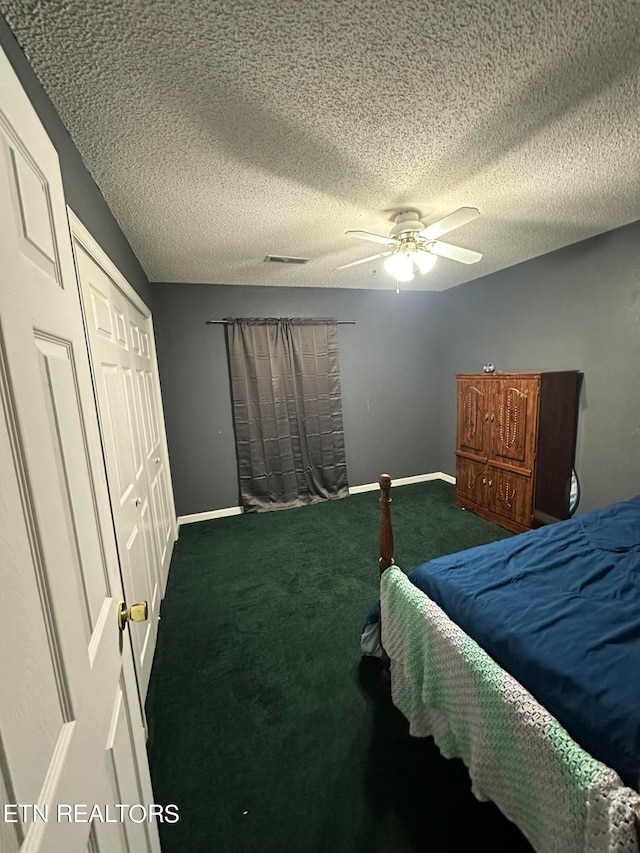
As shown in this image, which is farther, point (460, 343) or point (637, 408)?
point (460, 343)

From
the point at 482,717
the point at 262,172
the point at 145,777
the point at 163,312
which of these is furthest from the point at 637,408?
the point at 163,312

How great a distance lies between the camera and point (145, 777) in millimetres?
983

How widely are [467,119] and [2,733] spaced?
1.99 m

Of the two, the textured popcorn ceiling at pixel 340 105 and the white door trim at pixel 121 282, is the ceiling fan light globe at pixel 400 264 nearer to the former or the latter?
the textured popcorn ceiling at pixel 340 105

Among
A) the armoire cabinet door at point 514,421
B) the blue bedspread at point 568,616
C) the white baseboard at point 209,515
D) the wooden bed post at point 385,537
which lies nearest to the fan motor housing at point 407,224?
the wooden bed post at point 385,537

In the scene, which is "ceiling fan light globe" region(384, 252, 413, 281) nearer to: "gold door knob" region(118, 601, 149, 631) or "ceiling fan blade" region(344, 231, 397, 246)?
"ceiling fan blade" region(344, 231, 397, 246)

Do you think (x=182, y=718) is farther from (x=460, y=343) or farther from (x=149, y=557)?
(x=460, y=343)

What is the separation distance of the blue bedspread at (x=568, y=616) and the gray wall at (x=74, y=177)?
80.6 inches

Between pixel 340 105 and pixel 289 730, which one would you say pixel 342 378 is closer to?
pixel 340 105

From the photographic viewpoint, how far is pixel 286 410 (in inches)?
150

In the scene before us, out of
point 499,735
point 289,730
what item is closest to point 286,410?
point 289,730

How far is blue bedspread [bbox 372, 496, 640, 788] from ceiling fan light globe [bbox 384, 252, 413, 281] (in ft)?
5.31

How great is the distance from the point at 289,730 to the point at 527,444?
8.59 feet

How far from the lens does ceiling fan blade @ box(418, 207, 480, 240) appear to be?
1.58 metres
